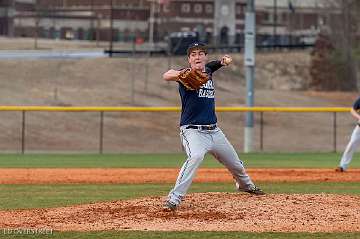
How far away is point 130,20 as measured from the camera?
63.0 meters

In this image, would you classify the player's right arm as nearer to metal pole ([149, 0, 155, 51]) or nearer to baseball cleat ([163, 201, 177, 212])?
baseball cleat ([163, 201, 177, 212])

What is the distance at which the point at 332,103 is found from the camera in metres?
50.1

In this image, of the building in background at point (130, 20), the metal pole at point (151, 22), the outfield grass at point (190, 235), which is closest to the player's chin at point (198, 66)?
the outfield grass at point (190, 235)

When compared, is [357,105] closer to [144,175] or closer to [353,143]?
[353,143]

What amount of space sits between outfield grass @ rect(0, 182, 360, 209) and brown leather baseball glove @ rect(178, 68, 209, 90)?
300 centimetres

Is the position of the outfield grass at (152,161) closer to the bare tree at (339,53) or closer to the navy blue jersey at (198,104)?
the navy blue jersey at (198,104)

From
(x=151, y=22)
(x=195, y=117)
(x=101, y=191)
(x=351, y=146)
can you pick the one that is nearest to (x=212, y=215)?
(x=195, y=117)

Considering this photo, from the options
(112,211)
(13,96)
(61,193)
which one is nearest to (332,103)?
(13,96)

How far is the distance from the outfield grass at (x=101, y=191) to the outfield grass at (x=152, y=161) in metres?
5.86

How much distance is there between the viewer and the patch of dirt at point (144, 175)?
1761cm

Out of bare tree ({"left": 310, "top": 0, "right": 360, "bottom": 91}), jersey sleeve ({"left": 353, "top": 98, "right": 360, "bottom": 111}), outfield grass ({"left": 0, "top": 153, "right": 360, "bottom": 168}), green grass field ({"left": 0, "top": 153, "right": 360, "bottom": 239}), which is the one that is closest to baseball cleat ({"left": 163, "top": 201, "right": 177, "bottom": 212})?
green grass field ({"left": 0, "top": 153, "right": 360, "bottom": 239})

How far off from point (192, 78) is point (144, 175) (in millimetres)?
8342

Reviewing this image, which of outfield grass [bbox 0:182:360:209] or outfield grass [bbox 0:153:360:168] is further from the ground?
outfield grass [bbox 0:182:360:209]

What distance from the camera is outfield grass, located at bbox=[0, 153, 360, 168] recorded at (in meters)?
22.7
